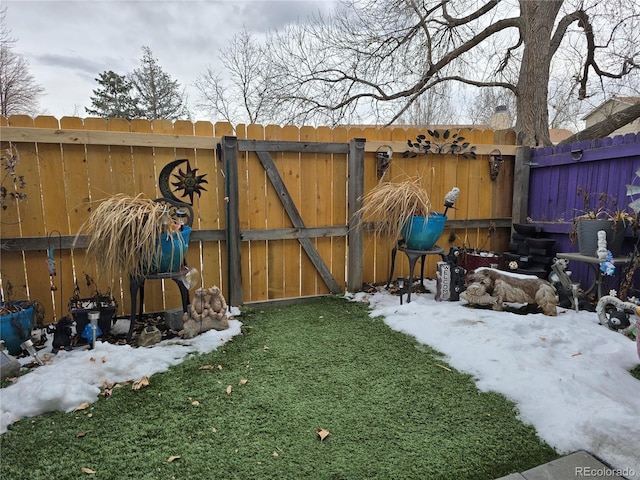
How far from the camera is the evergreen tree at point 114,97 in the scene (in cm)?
1459

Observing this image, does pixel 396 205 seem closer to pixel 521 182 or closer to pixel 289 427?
pixel 521 182

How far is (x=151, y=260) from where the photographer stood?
2.27m

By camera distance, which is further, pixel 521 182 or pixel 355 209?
pixel 521 182

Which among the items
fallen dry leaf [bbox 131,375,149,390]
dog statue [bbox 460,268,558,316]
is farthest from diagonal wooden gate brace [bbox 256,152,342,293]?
fallen dry leaf [bbox 131,375,149,390]

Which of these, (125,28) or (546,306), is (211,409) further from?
(125,28)

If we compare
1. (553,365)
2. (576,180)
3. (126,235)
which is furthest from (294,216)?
(576,180)

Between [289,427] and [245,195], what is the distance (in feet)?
6.78

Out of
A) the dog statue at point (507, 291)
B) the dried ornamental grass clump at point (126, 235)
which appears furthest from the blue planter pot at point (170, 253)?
the dog statue at point (507, 291)

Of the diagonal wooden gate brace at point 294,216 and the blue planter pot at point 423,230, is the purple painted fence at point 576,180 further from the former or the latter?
the diagonal wooden gate brace at point 294,216

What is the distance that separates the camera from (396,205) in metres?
2.99

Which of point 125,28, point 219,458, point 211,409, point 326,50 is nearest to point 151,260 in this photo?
point 211,409

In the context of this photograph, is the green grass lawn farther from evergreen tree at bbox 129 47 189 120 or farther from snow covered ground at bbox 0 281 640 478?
evergreen tree at bbox 129 47 189 120

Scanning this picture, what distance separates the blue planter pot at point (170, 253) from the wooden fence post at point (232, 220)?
2.04 feet

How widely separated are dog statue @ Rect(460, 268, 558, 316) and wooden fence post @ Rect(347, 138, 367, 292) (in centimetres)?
99
